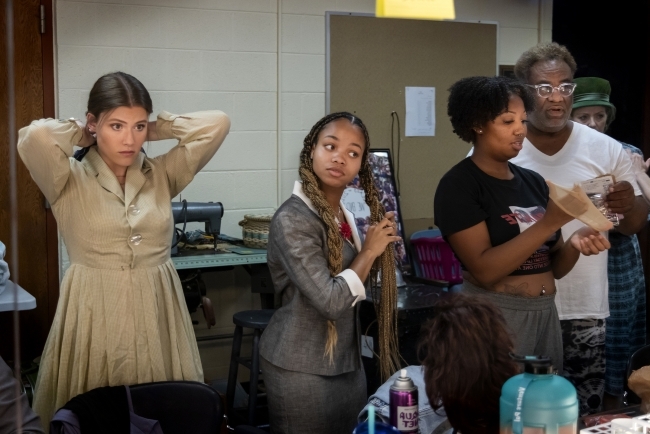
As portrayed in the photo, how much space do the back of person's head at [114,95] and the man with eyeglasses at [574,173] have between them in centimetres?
120

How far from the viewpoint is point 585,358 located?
96.6 inches

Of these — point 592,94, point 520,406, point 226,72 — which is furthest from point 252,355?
point 520,406

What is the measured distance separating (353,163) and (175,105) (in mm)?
2105

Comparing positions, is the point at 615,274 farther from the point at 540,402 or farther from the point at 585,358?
the point at 540,402

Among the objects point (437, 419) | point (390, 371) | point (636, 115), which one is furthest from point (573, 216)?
point (636, 115)

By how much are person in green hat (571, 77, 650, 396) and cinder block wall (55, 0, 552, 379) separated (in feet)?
4.92

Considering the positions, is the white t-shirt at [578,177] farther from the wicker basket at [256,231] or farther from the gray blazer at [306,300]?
the wicker basket at [256,231]

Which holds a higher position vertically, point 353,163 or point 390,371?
point 353,163

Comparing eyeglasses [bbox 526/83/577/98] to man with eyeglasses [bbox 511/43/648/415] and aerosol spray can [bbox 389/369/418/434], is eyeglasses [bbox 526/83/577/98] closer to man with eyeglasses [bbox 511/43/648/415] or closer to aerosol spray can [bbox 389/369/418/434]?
man with eyeglasses [bbox 511/43/648/415]

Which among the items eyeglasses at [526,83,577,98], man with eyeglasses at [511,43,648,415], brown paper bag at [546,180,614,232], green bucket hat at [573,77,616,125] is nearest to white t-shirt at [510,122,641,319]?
man with eyeglasses at [511,43,648,415]

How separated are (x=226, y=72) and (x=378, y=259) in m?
2.18

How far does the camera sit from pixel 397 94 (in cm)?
450

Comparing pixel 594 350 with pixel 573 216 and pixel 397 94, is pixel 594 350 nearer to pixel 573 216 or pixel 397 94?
pixel 573 216

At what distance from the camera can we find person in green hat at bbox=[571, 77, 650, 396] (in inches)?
131
